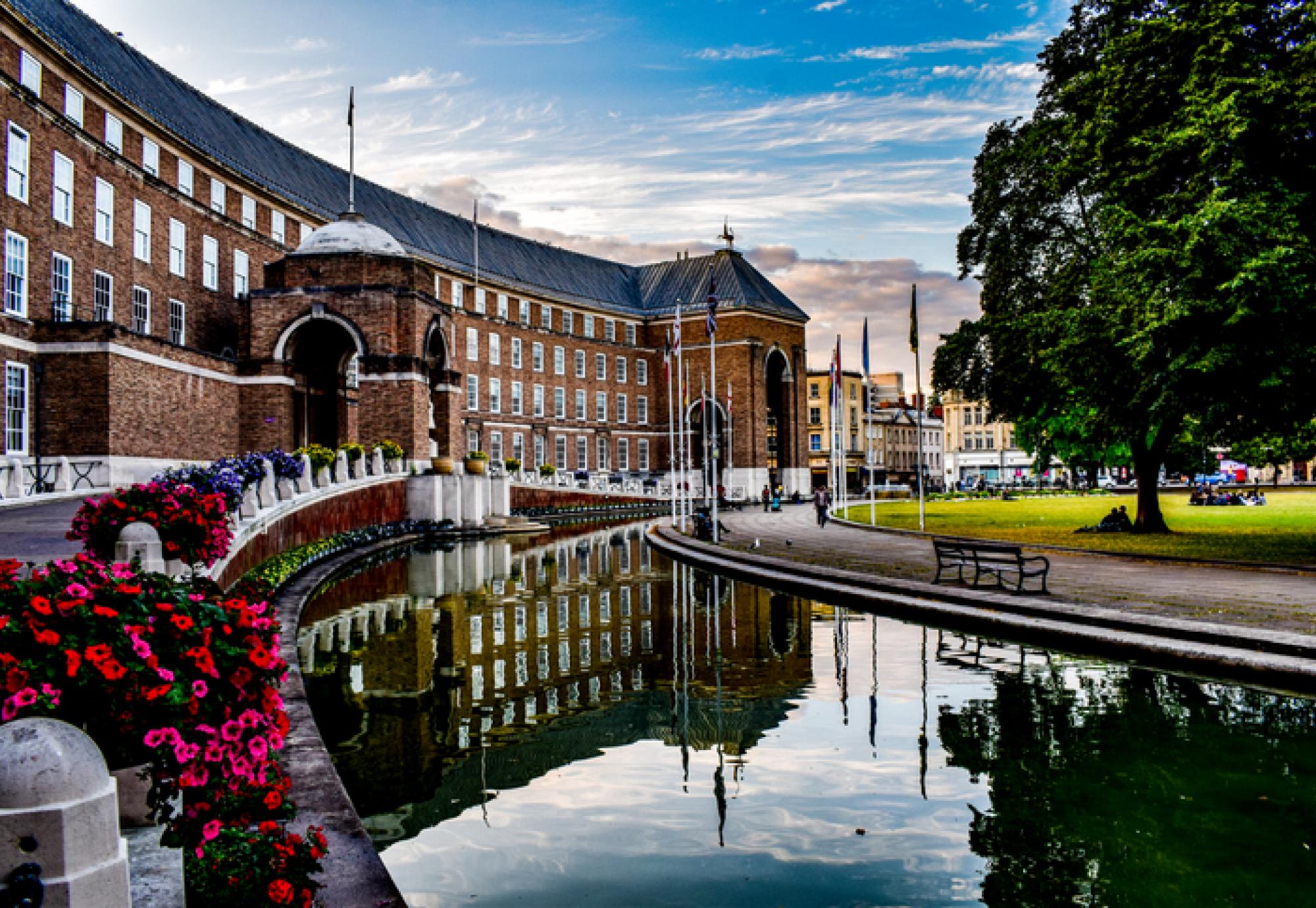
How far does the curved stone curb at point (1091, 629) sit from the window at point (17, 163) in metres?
23.6

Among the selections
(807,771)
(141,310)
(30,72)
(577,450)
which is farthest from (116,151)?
(577,450)

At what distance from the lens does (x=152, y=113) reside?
3812 cm

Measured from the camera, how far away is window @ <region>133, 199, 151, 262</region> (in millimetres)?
35031

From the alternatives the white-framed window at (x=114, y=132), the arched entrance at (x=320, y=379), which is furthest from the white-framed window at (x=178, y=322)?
the white-framed window at (x=114, y=132)

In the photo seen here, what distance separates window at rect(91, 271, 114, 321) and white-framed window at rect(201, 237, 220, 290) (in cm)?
678

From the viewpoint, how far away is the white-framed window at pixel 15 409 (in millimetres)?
26109

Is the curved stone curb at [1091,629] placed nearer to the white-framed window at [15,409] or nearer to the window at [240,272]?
the white-framed window at [15,409]

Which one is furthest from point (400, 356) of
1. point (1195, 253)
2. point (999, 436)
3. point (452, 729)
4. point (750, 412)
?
point (999, 436)

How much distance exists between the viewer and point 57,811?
126 inches

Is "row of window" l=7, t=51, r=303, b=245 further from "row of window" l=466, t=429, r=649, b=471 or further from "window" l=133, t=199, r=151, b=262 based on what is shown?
"row of window" l=466, t=429, r=649, b=471

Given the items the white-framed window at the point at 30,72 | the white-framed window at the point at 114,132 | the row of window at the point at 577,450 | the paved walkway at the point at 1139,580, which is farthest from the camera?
the row of window at the point at 577,450

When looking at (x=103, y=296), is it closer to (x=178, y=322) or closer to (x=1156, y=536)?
(x=178, y=322)

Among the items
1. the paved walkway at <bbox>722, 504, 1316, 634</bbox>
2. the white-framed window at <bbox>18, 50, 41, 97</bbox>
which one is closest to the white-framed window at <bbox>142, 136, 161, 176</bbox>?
the white-framed window at <bbox>18, 50, 41, 97</bbox>

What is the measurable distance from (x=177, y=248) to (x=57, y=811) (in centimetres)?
3949
